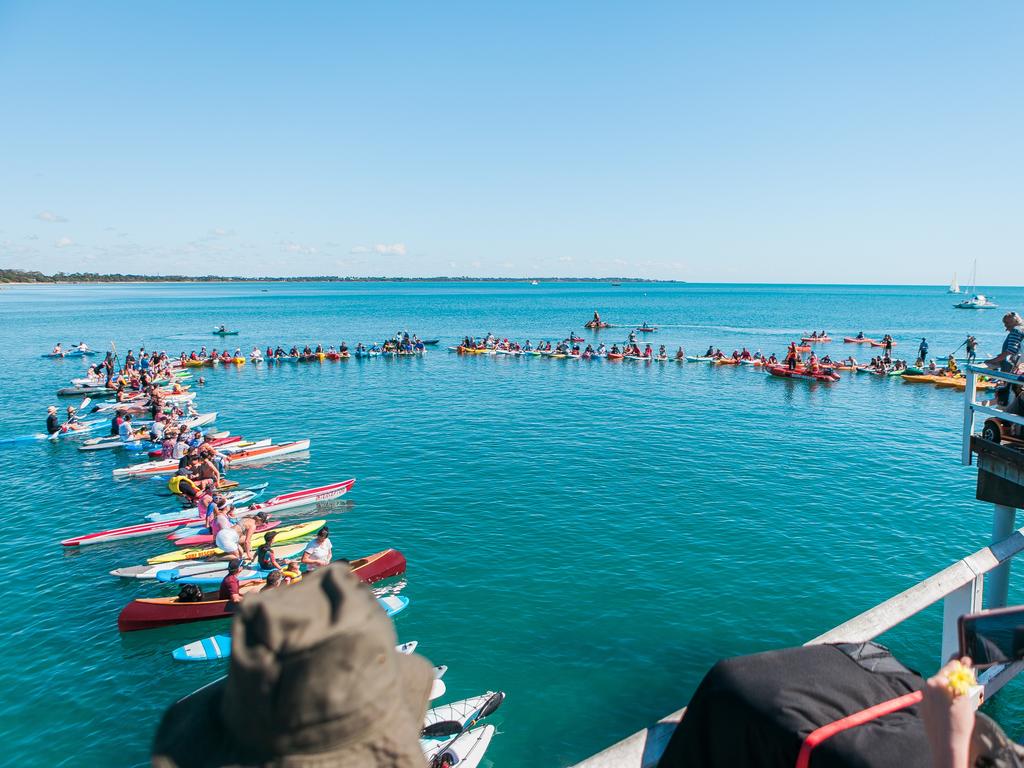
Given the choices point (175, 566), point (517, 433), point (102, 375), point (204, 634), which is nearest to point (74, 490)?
point (175, 566)

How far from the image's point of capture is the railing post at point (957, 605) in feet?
18.9

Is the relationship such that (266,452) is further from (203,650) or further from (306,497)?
(203,650)

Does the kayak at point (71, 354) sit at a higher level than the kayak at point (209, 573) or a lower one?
higher

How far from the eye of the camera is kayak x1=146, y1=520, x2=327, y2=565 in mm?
17359

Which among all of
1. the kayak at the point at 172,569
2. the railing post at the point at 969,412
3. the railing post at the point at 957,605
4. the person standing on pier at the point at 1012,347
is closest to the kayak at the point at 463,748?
the railing post at the point at 957,605

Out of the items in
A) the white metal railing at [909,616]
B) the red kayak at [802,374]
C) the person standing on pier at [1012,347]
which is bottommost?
the red kayak at [802,374]

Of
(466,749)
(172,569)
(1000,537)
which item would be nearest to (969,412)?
(1000,537)

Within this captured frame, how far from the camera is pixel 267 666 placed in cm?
173

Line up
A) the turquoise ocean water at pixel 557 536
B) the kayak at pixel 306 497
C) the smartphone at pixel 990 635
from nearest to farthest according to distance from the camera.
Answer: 1. the smartphone at pixel 990 635
2. the turquoise ocean water at pixel 557 536
3. the kayak at pixel 306 497

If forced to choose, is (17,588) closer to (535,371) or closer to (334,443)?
(334,443)

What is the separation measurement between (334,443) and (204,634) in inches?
631

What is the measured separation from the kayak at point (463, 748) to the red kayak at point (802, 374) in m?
41.7

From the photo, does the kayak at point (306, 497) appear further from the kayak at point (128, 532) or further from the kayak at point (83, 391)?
the kayak at point (83, 391)

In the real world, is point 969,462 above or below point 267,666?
below
